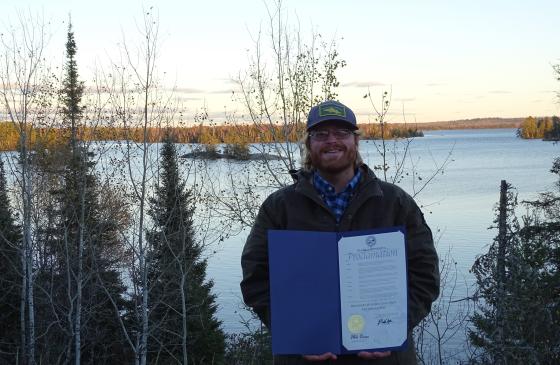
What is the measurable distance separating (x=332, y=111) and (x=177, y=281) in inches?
679

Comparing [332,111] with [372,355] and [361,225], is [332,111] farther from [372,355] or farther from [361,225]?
[372,355]

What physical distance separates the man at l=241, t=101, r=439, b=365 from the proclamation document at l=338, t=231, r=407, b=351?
3.0 inches

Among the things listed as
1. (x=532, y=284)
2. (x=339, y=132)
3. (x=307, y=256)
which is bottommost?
(x=532, y=284)

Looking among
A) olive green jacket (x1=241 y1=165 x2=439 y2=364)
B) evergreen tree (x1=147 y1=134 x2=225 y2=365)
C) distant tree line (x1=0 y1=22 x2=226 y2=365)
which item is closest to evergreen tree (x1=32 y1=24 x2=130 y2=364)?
distant tree line (x1=0 y1=22 x2=226 y2=365)

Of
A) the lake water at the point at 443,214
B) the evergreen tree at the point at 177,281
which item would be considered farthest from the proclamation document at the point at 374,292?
the evergreen tree at the point at 177,281

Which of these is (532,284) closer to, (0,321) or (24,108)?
(24,108)

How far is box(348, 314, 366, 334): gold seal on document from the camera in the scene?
8.59ft

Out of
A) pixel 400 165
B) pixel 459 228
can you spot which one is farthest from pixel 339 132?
pixel 459 228

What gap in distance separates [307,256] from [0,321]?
20798 millimetres

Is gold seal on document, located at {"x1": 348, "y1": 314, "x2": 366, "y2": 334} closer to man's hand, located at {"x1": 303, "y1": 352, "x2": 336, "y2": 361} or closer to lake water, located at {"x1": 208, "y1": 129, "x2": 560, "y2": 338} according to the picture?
man's hand, located at {"x1": 303, "y1": 352, "x2": 336, "y2": 361}

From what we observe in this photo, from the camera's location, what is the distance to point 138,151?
1905cm

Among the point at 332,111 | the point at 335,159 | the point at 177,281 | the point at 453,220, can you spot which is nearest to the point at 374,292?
Result: the point at 335,159

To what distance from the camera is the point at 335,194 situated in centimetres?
280

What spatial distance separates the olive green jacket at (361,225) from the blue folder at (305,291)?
97 millimetres
